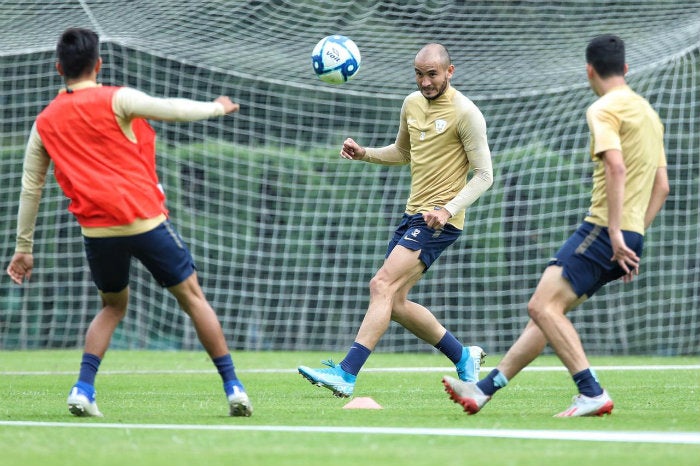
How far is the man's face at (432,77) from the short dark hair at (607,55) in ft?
6.04

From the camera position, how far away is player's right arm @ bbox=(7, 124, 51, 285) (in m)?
6.53

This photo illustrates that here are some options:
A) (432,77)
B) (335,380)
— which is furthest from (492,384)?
(432,77)

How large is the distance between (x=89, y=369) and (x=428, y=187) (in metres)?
2.62

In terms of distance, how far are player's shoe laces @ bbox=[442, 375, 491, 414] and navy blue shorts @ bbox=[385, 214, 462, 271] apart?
175 centimetres

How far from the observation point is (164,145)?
17688 millimetres

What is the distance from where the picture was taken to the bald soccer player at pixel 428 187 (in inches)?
312

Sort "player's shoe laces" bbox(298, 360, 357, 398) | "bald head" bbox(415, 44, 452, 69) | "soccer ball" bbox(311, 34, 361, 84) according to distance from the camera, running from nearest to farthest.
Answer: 1. "player's shoe laces" bbox(298, 360, 357, 398)
2. "bald head" bbox(415, 44, 452, 69)
3. "soccer ball" bbox(311, 34, 361, 84)

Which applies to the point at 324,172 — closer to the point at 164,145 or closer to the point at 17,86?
the point at 164,145

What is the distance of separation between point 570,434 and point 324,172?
1267cm

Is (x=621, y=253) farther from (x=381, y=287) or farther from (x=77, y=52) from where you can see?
(x=77, y=52)

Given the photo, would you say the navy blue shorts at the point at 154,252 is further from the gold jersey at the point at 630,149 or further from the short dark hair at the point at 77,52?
the gold jersey at the point at 630,149

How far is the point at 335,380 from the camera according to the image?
25.3 ft

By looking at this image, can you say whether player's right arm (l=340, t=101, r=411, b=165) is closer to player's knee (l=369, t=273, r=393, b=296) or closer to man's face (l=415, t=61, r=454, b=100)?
man's face (l=415, t=61, r=454, b=100)

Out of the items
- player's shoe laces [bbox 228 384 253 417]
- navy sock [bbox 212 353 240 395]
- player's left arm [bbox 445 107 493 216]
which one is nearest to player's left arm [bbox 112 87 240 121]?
navy sock [bbox 212 353 240 395]
